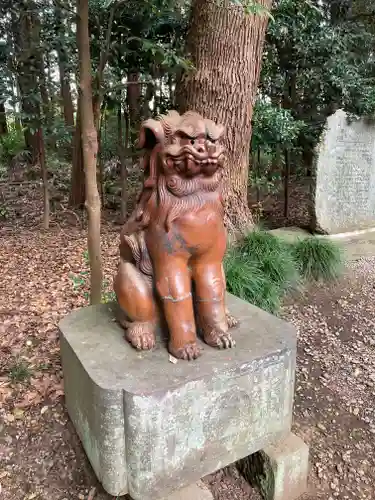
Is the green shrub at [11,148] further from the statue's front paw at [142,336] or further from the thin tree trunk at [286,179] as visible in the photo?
the statue's front paw at [142,336]

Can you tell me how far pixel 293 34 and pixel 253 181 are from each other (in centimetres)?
181

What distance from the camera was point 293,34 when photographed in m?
4.85

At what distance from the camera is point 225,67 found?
3.46 m

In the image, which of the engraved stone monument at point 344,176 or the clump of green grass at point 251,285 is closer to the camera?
the clump of green grass at point 251,285

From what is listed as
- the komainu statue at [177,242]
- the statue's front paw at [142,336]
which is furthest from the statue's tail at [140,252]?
the statue's front paw at [142,336]

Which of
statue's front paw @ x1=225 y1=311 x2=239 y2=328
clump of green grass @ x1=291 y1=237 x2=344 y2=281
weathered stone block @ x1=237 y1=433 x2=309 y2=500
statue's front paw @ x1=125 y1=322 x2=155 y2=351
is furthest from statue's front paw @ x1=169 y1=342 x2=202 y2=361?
clump of green grass @ x1=291 y1=237 x2=344 y2=281

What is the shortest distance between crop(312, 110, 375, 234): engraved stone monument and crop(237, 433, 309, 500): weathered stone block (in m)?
3.12

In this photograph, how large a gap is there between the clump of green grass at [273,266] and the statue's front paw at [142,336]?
58.2 inches

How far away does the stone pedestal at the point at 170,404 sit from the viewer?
1.51m

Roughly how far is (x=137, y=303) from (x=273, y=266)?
204 cm

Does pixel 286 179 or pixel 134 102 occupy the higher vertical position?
pixel 134 102

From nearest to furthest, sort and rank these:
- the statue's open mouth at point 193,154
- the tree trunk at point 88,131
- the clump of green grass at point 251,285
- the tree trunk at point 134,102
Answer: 1. the statue's open mouth at point 193,154
2. the tree trunk at point 88,131
3. the clump of green grass at point 251,285
4. the tree trunk at point 134,102

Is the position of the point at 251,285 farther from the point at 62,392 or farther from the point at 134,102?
the point at 134,102

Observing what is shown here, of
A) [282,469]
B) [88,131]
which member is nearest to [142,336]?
[282,469]
